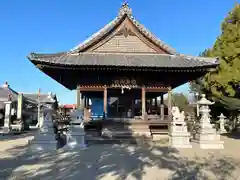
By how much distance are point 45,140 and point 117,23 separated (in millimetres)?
8783

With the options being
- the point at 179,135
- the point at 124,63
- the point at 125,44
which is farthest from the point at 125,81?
the point at 179,135

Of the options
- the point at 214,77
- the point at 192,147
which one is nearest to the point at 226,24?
the point at 214,77

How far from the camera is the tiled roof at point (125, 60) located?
1370 centimetres

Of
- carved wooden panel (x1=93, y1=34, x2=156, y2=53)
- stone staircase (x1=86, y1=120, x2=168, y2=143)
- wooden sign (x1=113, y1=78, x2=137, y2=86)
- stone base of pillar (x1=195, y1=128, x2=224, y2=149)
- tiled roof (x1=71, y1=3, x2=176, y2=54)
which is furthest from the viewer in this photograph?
carved wooden panel (x1=93, y1=34, x2=156, y2=53)

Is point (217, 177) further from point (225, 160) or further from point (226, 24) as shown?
point (226, 24)

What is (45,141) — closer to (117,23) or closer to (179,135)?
(179,135)

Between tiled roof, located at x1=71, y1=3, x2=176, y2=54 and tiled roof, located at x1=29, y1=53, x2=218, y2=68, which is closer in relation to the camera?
tiled roof, located at x1=29, y1=53, x2=218, y2=68

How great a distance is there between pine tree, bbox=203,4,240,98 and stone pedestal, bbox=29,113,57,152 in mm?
13573

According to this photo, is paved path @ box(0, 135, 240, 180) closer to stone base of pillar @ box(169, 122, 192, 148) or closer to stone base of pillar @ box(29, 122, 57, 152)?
stone base of pillar @ box(29, 122, 57, 152)

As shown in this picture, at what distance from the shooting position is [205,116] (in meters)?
12.7

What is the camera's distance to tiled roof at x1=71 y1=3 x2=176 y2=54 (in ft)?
50.9

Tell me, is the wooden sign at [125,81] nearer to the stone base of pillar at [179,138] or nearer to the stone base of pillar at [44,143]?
the stone base of pillar at [179,138]

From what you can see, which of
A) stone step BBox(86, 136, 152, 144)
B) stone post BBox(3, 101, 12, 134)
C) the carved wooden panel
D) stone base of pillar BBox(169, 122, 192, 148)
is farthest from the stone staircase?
stone post BBox(3, 101, 12, 134)

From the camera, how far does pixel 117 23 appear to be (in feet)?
52.6
